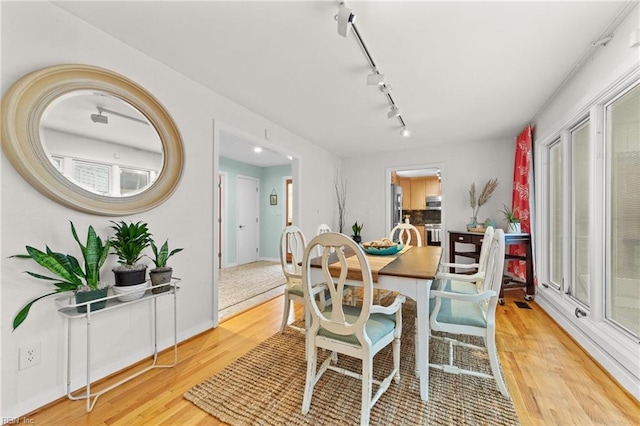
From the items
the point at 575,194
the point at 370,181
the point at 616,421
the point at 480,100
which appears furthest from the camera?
the point at 370,181

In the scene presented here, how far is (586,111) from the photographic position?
7.12ft

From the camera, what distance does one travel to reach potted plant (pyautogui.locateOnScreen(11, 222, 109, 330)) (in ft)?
4.51

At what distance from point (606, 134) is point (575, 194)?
719 mm

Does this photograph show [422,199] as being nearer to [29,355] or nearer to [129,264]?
[129,264]

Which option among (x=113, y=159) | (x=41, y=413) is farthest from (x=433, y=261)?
(x=41, y=413)

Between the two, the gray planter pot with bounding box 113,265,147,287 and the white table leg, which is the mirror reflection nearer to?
the gray planter pot with bounding box 113,265,147,287

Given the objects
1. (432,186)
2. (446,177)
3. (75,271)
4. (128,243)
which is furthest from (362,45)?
(432,186)

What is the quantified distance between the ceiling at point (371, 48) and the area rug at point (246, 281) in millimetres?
2372

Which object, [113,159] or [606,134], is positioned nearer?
[113,159]

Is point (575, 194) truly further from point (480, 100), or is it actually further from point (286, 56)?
point (286, 56)

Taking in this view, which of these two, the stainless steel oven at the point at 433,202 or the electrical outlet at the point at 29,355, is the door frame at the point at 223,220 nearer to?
the electrical outlet at the point at 29,355

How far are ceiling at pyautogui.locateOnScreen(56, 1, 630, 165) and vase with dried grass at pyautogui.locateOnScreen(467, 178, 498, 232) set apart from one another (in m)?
1.34

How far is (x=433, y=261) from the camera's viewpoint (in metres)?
2.05

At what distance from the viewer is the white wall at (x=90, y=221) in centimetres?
141
